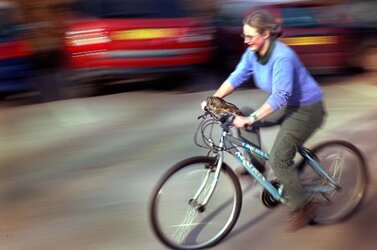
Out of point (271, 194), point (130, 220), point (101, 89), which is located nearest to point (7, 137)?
point (101, 89)

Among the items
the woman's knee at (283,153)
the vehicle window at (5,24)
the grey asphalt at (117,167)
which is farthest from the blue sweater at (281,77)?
the vehicle window at (5,24)

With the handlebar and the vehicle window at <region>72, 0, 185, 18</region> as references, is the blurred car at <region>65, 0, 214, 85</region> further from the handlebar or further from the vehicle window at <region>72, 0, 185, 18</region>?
the handlebar

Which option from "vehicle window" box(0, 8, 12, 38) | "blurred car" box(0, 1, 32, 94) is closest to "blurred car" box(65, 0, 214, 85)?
"blurred car" box(0, 1, 32, 94)

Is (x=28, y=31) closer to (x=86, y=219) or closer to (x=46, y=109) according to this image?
(x=46, y=109)

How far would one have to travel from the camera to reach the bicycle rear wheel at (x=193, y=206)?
3.39 m

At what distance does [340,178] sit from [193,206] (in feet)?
3.93

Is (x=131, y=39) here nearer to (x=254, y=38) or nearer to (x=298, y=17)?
(x=298, y=17)

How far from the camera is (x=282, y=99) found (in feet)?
10.8

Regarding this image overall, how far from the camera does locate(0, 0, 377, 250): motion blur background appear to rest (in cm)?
390

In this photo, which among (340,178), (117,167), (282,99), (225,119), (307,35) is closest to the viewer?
(282,99)

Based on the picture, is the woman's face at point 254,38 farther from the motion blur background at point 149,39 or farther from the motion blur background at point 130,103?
the motion blur background at point 149,39

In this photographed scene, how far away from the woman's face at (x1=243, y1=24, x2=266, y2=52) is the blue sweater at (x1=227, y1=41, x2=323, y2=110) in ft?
0.30

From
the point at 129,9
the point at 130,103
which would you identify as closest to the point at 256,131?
the point at 130,103

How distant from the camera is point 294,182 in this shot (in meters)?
3.56
